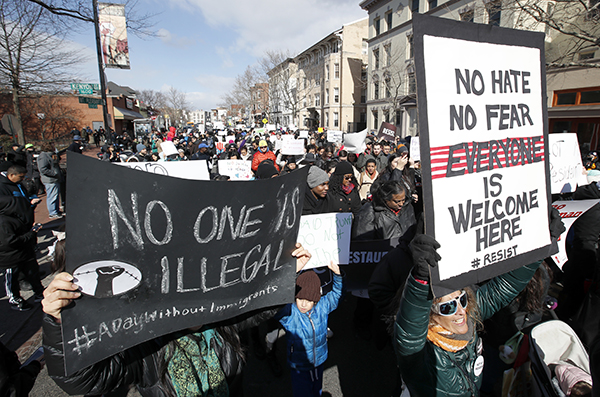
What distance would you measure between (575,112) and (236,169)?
1878 cm

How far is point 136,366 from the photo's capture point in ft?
5.32

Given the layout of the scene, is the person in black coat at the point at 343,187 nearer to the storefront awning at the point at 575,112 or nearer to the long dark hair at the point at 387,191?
the long dark hair at the point at 387,191

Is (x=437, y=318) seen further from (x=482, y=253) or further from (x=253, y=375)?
(x=253, y=375)

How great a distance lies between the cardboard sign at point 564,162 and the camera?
5016mm

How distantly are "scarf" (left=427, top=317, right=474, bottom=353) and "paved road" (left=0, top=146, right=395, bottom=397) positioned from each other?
160 centimetres

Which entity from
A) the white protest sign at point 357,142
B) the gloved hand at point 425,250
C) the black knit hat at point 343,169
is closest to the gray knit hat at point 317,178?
the black knit hat at point 343,169

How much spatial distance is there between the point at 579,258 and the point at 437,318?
2.24 metres

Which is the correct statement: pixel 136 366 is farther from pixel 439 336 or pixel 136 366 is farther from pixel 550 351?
pixel 550 351

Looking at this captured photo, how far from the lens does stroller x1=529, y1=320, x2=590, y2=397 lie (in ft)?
5.99

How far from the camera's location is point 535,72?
1.78 meters

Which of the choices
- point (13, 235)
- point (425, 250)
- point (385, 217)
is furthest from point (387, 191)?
point (13, 235)

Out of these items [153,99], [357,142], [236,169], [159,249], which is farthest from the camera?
[153,99]

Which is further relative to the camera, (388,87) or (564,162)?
(388,87)

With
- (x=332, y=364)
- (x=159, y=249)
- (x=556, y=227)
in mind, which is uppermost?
(x=159, y=249)
